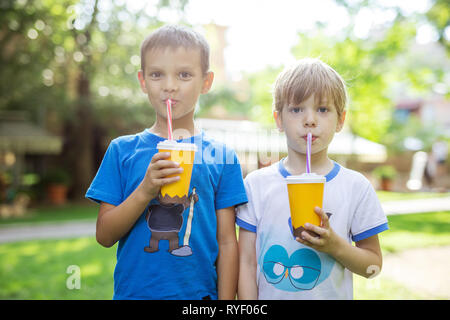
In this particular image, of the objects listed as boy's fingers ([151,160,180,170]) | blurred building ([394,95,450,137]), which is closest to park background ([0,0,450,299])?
boy's fingers ([151,160,180,170])

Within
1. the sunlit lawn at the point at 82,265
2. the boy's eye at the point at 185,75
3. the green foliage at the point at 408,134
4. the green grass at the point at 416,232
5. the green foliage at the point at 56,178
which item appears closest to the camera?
the boy's eye at the point at 185,75

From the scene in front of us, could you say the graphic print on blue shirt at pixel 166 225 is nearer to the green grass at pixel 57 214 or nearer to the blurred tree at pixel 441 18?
the green grass at pixel 57 214

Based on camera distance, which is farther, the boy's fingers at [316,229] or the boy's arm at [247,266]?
the boy's arm at [247,266]

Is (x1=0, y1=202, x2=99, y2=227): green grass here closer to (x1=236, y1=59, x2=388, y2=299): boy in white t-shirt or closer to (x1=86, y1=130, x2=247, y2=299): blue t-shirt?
(x1=86, y1=130, x2=247, y2=299): blue t-shirt

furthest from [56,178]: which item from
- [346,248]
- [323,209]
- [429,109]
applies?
[429,109]

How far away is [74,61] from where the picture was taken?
11.6 m

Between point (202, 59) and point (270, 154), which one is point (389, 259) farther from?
point (202, 59)

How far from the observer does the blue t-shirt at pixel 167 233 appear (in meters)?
1.65

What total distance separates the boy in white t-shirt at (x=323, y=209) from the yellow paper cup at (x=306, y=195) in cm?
22

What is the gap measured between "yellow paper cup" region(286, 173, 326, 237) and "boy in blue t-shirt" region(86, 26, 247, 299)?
341mm

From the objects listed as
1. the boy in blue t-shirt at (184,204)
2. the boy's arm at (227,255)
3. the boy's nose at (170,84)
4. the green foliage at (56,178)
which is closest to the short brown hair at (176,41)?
the boy in blue t-shirt at (184,204)

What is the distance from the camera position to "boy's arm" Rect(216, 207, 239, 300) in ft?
5.61
